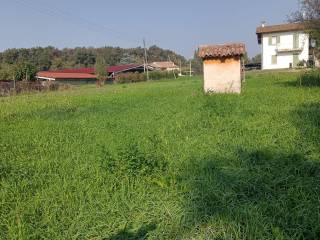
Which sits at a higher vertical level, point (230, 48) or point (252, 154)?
point (230, 48)

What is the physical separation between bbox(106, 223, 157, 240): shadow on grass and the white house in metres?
50.9

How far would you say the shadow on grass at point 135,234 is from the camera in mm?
3471

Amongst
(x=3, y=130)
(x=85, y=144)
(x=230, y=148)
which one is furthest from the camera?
(x=3, y=130)

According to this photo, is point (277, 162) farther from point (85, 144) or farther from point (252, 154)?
point (85, 144)

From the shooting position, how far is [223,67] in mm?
17000

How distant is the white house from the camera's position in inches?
1996

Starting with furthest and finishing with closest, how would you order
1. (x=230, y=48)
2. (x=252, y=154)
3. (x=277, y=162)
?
(x=230, y=48) → (x=252, y=154) → (x=277, y=162)

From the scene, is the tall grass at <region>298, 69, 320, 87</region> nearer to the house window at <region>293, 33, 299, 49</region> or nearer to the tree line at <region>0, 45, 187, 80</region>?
the house window at <region>293, 33, 299, 49</region>

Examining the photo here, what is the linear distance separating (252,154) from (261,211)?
1.96m

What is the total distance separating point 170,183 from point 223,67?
42.9ft

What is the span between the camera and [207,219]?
11.9 ft

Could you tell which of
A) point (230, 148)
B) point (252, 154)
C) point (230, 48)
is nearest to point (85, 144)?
point (230, 148)

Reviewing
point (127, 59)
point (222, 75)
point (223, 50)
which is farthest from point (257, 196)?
point (127, 59)

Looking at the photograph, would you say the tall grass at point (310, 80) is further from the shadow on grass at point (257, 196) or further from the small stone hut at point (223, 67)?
the shadow on grass at point (257, 196)
